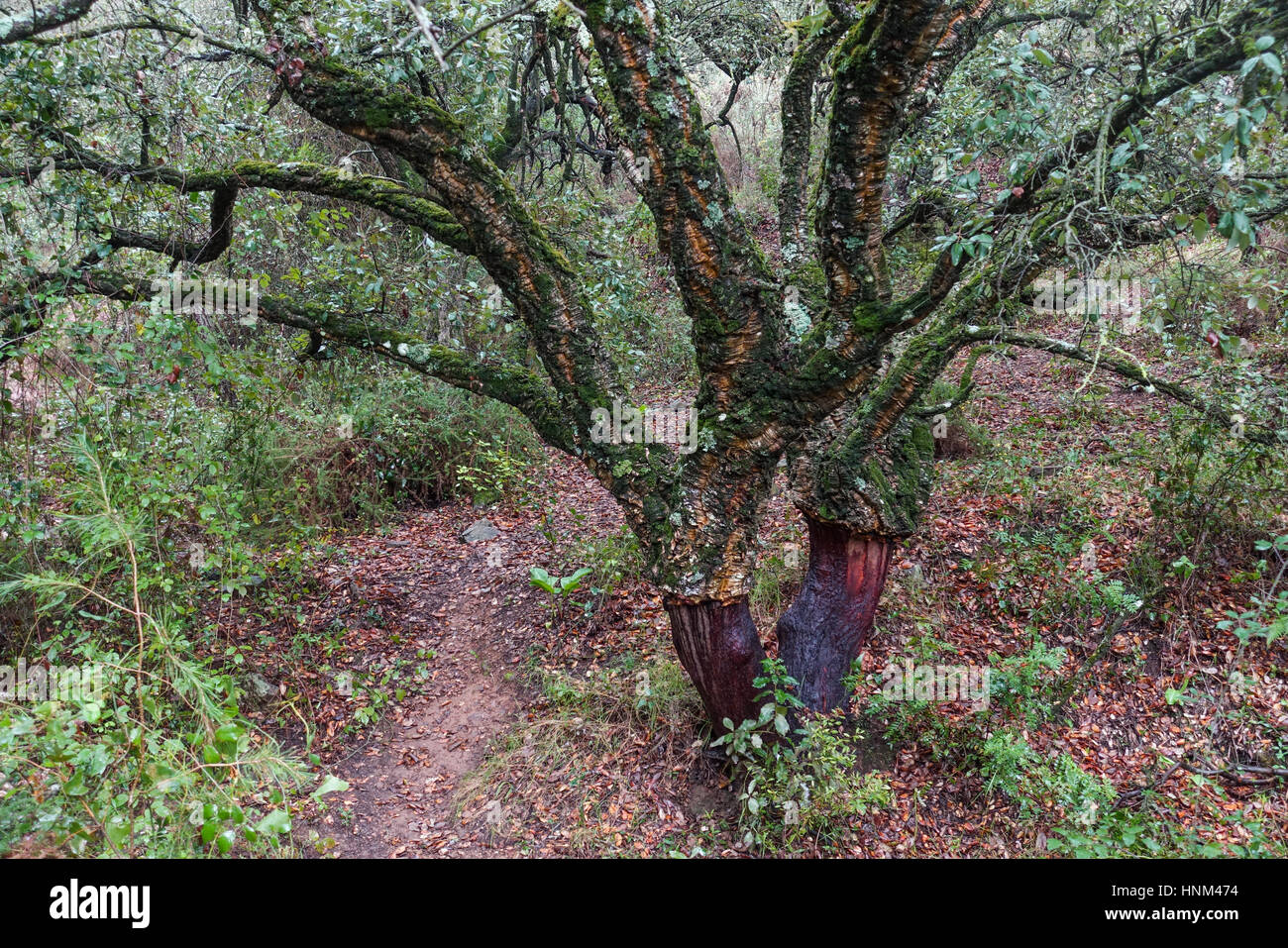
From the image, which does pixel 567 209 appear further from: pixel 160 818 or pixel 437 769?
pixel 160 818

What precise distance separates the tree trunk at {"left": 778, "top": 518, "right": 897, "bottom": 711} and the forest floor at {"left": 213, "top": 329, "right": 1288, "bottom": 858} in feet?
1.60

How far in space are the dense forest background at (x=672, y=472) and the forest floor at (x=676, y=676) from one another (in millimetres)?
25

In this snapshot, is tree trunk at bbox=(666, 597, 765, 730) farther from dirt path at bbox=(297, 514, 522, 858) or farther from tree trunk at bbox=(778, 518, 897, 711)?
dirt path at bbox=(297, 514, 522, 858)

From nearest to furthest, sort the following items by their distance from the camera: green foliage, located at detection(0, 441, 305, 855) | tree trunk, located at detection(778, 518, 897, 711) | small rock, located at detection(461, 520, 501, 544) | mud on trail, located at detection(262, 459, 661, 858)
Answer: green foliage, located at detection(0, 441, 305, 855)
mud on trail, located at detection(262, 459, 661, 858)
tree trunk, located at detection(778, 518, 897, 711)
small rock, located at detection(461, 520, 501, 544)

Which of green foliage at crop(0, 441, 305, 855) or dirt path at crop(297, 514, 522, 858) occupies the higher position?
green foliage at crop(0, 441, 305, 855)

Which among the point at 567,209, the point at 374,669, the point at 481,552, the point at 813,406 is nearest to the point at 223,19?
the point at 567,209

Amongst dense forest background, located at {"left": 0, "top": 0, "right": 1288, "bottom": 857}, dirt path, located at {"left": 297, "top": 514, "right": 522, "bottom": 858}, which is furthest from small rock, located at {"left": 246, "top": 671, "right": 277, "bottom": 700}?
dirt path, located at {"left": 297, "top": 514, "right": 522, "bottom": 858}

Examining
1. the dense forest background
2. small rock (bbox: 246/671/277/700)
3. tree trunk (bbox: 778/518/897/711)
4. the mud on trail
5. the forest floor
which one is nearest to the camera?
the dense forest background

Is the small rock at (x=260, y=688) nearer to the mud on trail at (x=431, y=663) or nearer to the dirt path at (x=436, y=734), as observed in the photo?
→ the mud on trail at (x=431, y=663)

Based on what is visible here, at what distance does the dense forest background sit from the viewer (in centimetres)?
259

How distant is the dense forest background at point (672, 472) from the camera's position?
2594mm

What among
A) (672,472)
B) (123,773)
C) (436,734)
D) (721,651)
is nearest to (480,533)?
(436,734)

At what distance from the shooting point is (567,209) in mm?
6074

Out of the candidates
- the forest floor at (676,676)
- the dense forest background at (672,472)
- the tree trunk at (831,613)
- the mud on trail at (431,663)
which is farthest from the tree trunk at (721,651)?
the mud on trail at (431,663)
